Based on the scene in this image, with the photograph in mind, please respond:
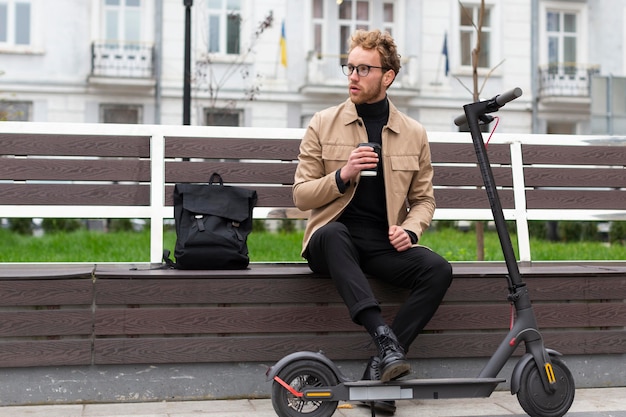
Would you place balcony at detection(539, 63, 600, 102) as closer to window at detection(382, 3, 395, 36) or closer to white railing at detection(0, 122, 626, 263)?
window at detection(382, 3, 395, 36)

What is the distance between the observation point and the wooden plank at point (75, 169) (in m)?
4.73

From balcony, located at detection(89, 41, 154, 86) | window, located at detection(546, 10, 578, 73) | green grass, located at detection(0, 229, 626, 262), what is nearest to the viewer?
green grass, located at detection(0, 229, 626, 262)

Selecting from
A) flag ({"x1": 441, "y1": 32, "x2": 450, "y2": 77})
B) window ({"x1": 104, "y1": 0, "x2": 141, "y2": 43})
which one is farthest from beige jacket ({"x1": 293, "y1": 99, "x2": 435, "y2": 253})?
flag ({"x1": 441, "y1": 32, "x2": 450, "y2": 77})

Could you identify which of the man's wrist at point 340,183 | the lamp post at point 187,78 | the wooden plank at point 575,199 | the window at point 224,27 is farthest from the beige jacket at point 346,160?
the window at point 224,27

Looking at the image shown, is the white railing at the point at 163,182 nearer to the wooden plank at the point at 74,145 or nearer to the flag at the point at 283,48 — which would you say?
the wooden plank at the point at 74,145

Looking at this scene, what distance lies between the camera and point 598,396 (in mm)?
4316

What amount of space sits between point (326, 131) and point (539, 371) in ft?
4.53

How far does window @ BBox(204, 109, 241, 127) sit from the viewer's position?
73.9 ft

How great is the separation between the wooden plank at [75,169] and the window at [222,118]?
17394mm

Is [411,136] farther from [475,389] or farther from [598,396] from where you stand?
[598,396]

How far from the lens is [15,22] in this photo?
73.8 ft

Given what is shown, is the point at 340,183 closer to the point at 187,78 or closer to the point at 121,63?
the point at 187,78

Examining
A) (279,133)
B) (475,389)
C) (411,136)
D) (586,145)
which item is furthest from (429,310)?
(586,145)

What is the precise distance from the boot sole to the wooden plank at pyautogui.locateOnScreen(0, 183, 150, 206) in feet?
6.31
